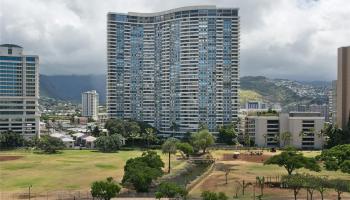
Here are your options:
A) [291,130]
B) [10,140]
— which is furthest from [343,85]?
[10,140]

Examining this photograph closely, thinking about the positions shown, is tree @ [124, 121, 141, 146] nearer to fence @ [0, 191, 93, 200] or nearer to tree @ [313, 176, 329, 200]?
fence @ [0, 191, 93, 200]

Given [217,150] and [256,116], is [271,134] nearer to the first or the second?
[256,116]

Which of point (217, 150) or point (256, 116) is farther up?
point (256, 116)

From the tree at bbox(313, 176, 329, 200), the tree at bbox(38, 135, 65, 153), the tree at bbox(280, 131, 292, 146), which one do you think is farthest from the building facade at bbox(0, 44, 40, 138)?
the tree at bbox(313, 176, 329, 200)

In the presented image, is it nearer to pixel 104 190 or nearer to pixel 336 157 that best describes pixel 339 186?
pixel 336 157

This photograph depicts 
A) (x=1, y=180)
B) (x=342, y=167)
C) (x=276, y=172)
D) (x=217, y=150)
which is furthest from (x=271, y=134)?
(x=1, y=180)

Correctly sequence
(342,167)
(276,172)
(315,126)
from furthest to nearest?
(315,126) → (276,172) → (342,167)
